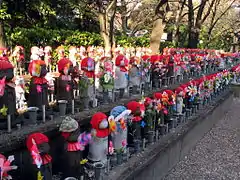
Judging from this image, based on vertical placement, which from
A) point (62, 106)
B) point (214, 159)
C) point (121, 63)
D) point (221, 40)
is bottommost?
point (214, 159)

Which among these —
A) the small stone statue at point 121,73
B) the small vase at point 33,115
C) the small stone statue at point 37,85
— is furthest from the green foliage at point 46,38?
the small vase at point 33,115

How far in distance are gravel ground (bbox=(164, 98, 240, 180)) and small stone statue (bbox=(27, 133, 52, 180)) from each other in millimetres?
2763

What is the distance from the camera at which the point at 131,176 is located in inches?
155

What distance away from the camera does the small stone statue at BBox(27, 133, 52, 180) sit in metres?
2.91

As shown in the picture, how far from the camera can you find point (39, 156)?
9.63ft

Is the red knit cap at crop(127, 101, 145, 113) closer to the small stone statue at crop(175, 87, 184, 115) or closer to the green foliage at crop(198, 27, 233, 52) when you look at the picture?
the small stone statue at crop(175, 87, 184, 115)

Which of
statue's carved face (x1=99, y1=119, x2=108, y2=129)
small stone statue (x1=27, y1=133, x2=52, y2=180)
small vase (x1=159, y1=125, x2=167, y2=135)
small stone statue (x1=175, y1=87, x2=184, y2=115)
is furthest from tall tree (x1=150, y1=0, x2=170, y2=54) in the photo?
small stone statue (x1=27, y1=133, x2=52, y2=180)

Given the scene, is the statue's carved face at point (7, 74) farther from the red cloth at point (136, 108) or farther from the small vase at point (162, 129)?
the small vase at point (162, 129)

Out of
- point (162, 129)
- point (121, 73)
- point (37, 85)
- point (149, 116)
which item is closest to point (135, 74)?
point (121, 73)

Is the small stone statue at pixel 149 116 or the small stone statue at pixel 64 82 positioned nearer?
the small stone statue at pixel 64 82

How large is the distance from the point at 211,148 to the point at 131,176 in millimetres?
3610

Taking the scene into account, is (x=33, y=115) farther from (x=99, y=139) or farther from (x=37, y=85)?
(x=99, y=139)

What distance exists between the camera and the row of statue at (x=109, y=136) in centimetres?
303

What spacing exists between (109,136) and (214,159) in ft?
10.1
